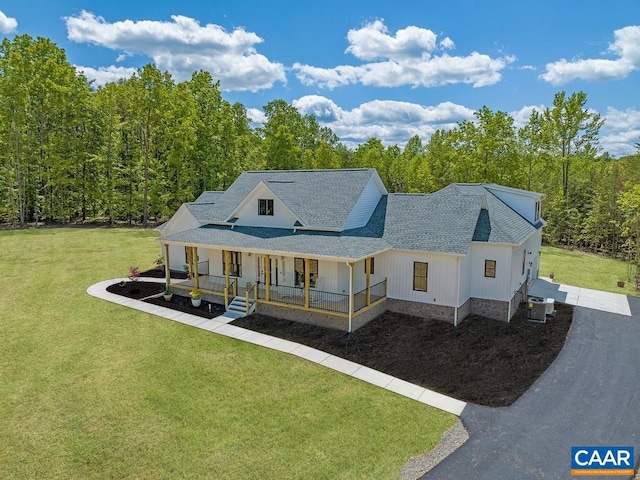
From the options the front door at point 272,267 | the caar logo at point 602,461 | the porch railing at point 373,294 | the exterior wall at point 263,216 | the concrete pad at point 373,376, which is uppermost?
the exterior wall at point 263,216

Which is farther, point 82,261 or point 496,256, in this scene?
point 82,261

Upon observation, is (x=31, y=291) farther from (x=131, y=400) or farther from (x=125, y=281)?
(x=131, y=400)

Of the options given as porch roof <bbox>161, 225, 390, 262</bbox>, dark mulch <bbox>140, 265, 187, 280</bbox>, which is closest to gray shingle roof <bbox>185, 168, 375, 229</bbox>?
porch roof <bbox>161, 225, 390, 262</bbox>

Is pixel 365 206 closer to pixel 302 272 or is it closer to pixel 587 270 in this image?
pixel 302 272

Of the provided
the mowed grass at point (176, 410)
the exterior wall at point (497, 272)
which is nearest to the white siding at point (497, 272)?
the exterior wall at point (497, 272)

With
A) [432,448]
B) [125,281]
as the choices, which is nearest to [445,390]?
[432,448]

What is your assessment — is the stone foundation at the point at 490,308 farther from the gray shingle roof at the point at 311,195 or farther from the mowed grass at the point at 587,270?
the mowed grass at the point at 587,270

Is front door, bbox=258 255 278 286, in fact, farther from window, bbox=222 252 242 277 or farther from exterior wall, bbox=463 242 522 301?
exterior wall, bbox=463 242 522 301
